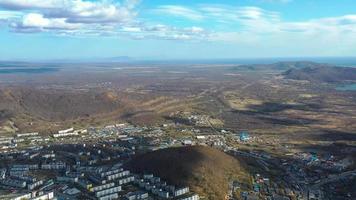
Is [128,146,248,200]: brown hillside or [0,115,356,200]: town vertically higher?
[128,146,248,200]: brown hillside

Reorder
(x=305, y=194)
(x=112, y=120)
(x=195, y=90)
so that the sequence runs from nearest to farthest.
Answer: (x=305, y=194) → (x=112, y=120) → (x=195, y=90)

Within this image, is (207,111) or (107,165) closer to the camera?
(107,165)

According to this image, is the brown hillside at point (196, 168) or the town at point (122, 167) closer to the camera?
the town at point (122, 167)

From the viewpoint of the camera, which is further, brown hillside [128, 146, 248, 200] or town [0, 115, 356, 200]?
brown hillside [128, 146, 248, 200]

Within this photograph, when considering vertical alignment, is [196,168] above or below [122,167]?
above

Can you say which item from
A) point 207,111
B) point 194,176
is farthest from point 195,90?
point 194,176

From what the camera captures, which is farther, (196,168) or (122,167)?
(122,167)

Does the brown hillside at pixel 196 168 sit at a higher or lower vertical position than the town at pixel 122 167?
higher

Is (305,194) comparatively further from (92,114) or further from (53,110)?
(53,110)
